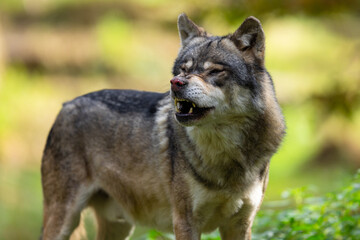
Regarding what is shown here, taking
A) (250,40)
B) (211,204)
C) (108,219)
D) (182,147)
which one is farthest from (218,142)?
(108,219)

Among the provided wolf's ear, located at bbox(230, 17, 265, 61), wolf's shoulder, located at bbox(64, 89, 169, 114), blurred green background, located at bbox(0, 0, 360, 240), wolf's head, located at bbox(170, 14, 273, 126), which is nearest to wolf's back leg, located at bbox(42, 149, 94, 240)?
wolf's shoulder, located at bbox(64, 89, 169, 114)

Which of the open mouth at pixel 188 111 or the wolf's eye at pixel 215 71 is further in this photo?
the wolf's eye at pixel 215 71

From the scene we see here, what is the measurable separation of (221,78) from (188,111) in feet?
1.22

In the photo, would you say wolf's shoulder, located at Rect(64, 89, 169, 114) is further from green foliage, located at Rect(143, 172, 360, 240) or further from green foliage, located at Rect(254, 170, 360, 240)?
green foliage, located at Rect(254, 170, 360, 240)

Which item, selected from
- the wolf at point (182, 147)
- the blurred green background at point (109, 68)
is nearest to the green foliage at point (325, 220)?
the wolf at point (182, 147)

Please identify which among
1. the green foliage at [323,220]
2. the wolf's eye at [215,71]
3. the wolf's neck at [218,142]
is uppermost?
the wolf's eye at [215,71]

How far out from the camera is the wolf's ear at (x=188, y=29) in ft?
17.3

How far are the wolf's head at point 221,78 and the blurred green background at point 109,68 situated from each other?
24.5ft

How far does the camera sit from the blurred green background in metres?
13.6

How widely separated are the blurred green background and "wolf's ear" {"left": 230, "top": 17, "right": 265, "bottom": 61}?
7467mm

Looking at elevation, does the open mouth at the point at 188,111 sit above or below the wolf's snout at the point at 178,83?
below

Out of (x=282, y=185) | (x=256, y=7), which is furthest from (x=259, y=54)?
(x=282, y=185)

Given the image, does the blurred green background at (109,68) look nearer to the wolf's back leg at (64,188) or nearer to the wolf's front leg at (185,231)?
the wolf's back leg at (64,188)

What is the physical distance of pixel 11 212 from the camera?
12.2 meters
